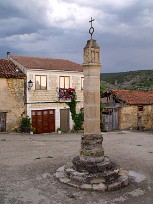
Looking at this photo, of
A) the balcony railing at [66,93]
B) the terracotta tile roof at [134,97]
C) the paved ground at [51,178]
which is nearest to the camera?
the paved ground at [51,178]

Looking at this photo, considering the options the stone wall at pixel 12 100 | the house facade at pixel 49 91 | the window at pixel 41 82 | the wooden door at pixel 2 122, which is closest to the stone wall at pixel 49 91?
the house facade at pixel 49 91

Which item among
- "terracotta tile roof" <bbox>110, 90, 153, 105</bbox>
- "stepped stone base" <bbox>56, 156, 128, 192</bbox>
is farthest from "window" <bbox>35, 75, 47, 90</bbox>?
"stepped stone base" <bbox>56, 156, 128, 192</bbox>

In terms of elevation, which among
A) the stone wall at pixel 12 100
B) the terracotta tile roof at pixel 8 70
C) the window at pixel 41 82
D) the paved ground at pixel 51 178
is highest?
the terracotta tile roof at pixel 8 70

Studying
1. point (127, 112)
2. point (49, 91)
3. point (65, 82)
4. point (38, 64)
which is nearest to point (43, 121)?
point (49, 91)

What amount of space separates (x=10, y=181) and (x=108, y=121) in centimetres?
1778

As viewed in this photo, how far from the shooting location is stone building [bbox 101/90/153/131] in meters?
25.1

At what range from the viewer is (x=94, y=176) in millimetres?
8508

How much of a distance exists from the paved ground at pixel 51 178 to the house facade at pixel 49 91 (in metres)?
7.50

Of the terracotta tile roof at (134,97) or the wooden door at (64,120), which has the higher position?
the terracotta tile roof at (134,97)

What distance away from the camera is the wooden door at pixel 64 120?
23.5 m

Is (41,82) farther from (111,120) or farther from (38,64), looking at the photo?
(111,120)

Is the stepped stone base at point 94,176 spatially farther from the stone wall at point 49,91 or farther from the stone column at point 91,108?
the stone wall at point 49,91

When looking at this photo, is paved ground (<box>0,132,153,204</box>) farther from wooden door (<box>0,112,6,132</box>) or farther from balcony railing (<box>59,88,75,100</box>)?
balcony railing (<box>59,88,75,100</box>)

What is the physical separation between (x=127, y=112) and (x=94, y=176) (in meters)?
17.4
